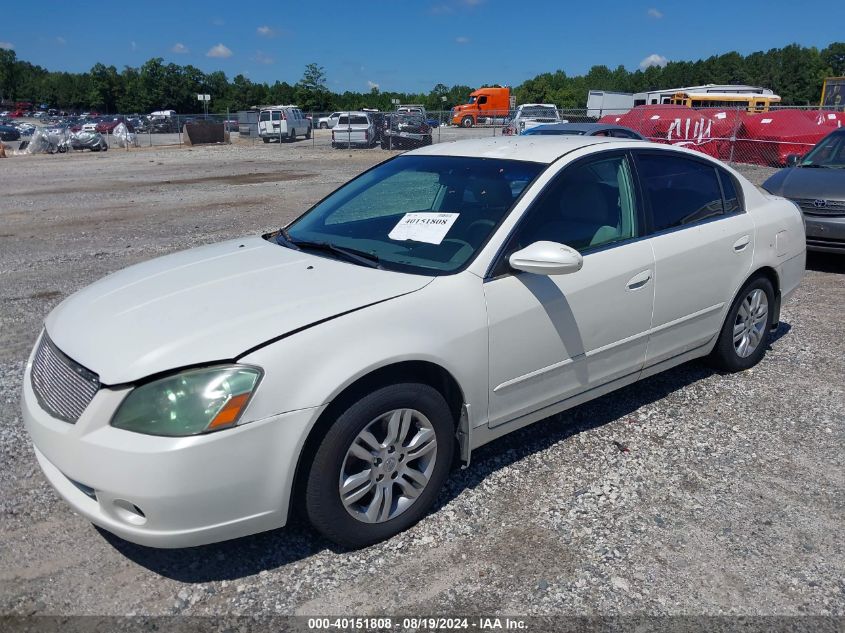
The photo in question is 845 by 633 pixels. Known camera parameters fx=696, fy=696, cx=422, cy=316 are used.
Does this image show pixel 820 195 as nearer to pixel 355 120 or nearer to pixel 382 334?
pixel 382 334

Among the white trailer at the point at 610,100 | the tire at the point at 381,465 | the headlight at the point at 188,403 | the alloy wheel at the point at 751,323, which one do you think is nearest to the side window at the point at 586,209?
the tire at the point at 381,465

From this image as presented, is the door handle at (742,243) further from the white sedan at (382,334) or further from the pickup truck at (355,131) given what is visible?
the pickup truck at (355,131)

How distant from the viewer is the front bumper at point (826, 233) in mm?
7355

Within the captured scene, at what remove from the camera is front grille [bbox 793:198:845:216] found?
7.36 m

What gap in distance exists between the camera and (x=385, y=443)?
2.92 metres

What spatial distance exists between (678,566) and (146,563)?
2237mm

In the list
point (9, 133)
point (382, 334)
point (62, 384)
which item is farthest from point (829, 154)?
point (9, 133)

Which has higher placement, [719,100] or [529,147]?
[719,100]

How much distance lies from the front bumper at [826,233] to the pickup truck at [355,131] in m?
26.9

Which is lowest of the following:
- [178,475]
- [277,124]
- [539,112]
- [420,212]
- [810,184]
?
[178,475]

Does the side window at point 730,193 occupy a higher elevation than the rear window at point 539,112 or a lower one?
lower

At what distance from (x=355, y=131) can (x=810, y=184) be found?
26.8 metres

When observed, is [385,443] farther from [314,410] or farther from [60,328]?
[60,328]

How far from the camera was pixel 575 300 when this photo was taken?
351cm
